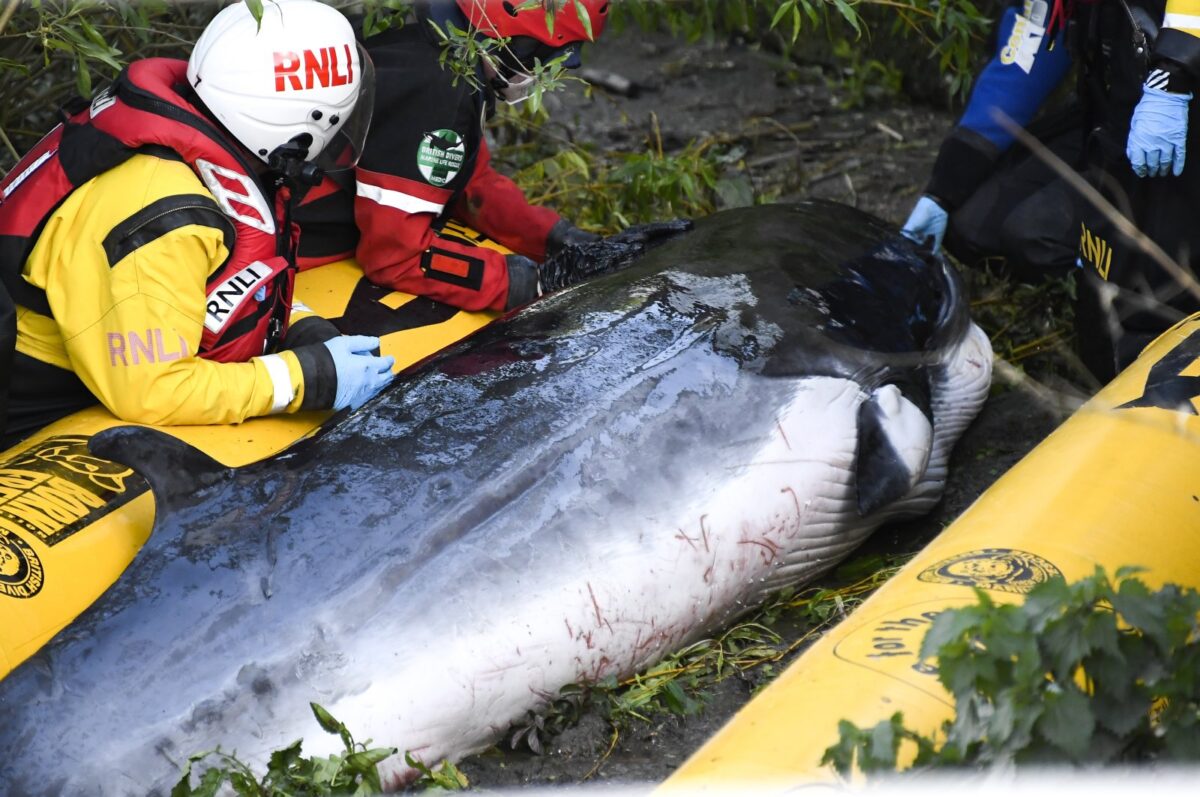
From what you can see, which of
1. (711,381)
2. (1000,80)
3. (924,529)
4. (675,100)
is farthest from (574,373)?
(675,100)

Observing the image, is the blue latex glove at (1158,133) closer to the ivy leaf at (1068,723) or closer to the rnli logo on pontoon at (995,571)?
the rnli logo on pontoon at (995,571)

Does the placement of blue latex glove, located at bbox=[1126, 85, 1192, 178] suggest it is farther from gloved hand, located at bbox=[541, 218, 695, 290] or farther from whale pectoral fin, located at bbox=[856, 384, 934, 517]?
gloved hand, located at bbox=[541, 218, 695, 290]

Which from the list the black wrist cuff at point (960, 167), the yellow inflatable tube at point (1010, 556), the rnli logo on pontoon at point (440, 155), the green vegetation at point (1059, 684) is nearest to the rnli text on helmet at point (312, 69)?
the rnli logo on pontoon at point (440, 155)

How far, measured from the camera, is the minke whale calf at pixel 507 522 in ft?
8.46

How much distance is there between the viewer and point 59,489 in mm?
2916

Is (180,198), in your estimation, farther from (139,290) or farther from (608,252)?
(608,252)

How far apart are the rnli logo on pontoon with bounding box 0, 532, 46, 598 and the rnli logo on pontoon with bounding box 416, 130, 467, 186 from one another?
5.31 feet

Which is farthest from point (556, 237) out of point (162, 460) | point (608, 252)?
point (162, 460)

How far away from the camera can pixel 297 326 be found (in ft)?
12.0

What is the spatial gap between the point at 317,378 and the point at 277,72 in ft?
2.37

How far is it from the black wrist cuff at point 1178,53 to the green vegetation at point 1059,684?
6.73ft

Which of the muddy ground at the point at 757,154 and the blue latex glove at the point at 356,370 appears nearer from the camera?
the muddy ground at the point at 757,154

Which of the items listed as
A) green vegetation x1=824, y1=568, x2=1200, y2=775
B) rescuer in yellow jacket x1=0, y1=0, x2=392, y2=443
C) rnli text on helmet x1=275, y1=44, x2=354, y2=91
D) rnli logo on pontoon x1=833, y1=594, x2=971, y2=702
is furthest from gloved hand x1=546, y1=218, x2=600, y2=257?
green vegetation x1=824, y1=568, x2=1200, y2=775

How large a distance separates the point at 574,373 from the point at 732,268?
62 centimetres
